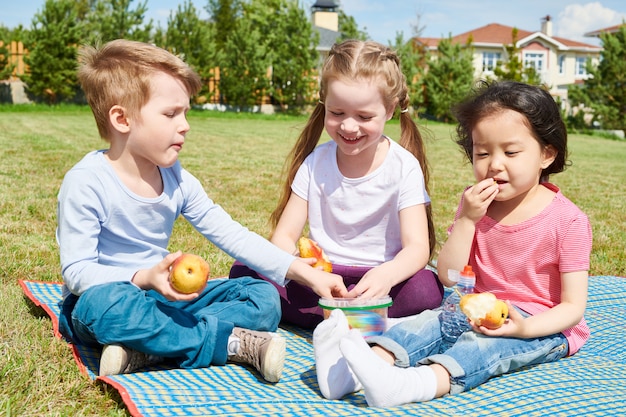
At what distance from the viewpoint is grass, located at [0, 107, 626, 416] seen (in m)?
2.42

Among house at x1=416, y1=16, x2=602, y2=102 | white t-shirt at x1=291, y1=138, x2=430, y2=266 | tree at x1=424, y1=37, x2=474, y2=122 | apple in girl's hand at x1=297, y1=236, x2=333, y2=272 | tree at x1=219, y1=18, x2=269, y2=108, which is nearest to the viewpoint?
apple in girl's hand at x1=297, y1=236, x2=333, y2=272

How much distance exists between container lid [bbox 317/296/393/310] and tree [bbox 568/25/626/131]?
31.4m

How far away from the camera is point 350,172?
3.59 meters

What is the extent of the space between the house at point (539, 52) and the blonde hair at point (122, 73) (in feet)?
160

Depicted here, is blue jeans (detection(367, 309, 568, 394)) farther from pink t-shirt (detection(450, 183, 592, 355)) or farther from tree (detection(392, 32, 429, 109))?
tree (detection(392, 32, 429, 109))

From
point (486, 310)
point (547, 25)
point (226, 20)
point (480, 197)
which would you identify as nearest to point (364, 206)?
point (480, 197)

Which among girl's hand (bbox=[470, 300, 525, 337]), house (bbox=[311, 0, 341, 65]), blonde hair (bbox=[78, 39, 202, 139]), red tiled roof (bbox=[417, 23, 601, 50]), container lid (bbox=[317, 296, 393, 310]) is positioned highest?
house (bbox=[311, 0, 341, 65])

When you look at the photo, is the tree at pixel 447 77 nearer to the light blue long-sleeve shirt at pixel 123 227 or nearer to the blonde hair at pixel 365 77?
the blonde hair at pixel 365 77

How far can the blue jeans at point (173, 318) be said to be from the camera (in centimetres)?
252

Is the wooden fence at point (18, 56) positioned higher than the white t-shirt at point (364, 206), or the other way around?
the wooden fence at point (18, 56)

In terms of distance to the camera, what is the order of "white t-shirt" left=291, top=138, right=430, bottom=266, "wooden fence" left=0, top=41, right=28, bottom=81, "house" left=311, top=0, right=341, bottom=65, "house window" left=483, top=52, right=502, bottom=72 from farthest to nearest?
"house" left=311, top=0, right=341, bottom=65, "house window" left=483, top=52, right=502, bottom=72, "wooden fence" left=0, top=41, right=28, bottom=81, "white t-shirt" left=291, top=138, right=430, bottom=266

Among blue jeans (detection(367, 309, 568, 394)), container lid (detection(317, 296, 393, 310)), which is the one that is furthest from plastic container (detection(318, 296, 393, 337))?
blue jeans (detection(367, 309, 568, 394))

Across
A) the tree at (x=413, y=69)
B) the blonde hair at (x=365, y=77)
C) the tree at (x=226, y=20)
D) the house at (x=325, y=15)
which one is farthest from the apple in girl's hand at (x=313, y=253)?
the house at (x=325, y=15)

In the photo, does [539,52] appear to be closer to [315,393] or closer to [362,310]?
[362,310]
